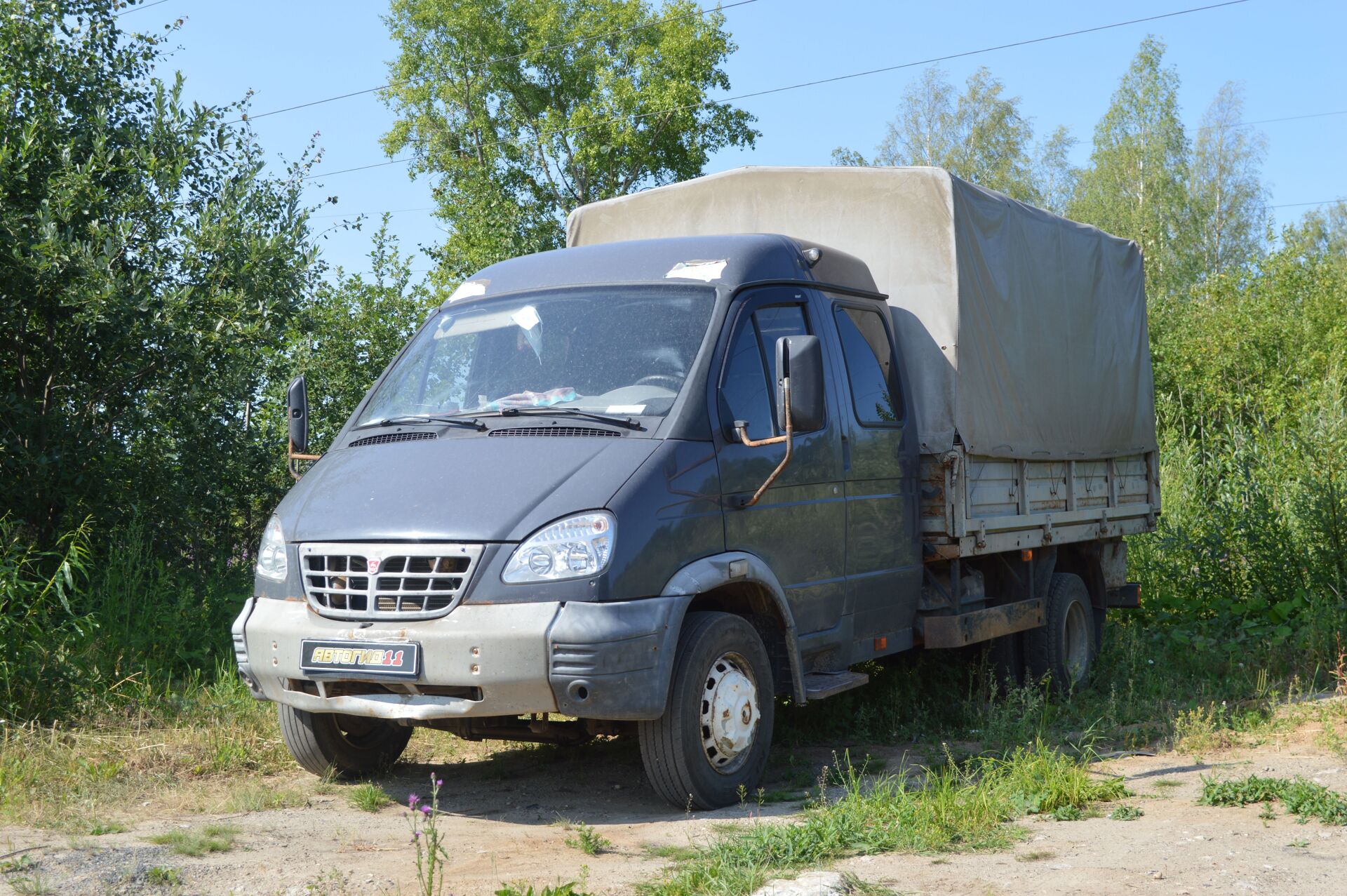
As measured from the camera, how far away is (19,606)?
7.45m

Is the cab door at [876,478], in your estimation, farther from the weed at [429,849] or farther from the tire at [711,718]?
the weed at [429,849]

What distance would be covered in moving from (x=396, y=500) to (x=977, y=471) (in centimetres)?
363

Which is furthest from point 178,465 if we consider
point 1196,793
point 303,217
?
point 1196,793

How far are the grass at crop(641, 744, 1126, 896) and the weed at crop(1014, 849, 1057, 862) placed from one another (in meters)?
0.14

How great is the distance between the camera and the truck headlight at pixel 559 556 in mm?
4973

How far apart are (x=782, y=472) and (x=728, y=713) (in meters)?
1.15

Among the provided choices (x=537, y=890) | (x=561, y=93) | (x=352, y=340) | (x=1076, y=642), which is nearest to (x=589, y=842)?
(x=537, y=890)

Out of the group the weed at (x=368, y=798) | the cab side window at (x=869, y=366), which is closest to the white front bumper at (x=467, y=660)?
the weed at (x=368, y=798)

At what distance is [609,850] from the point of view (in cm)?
487

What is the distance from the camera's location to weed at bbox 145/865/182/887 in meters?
4.38

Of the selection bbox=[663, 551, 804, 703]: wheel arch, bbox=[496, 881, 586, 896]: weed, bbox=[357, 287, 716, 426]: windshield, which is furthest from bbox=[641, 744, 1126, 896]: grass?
bbox=[357, 287, 716, 426]: windshield

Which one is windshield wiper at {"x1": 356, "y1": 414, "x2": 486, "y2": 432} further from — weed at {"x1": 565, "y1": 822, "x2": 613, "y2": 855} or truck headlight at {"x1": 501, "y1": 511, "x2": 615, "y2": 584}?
weed at {"x1": 565, "y1": 822, "x2": 613, "y2": 855}

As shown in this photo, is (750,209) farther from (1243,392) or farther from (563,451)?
(1243,392)

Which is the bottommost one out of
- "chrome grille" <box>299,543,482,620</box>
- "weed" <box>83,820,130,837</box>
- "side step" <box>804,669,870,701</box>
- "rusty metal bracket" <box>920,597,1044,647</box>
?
"weed" <box>83,820,130,837</box>
